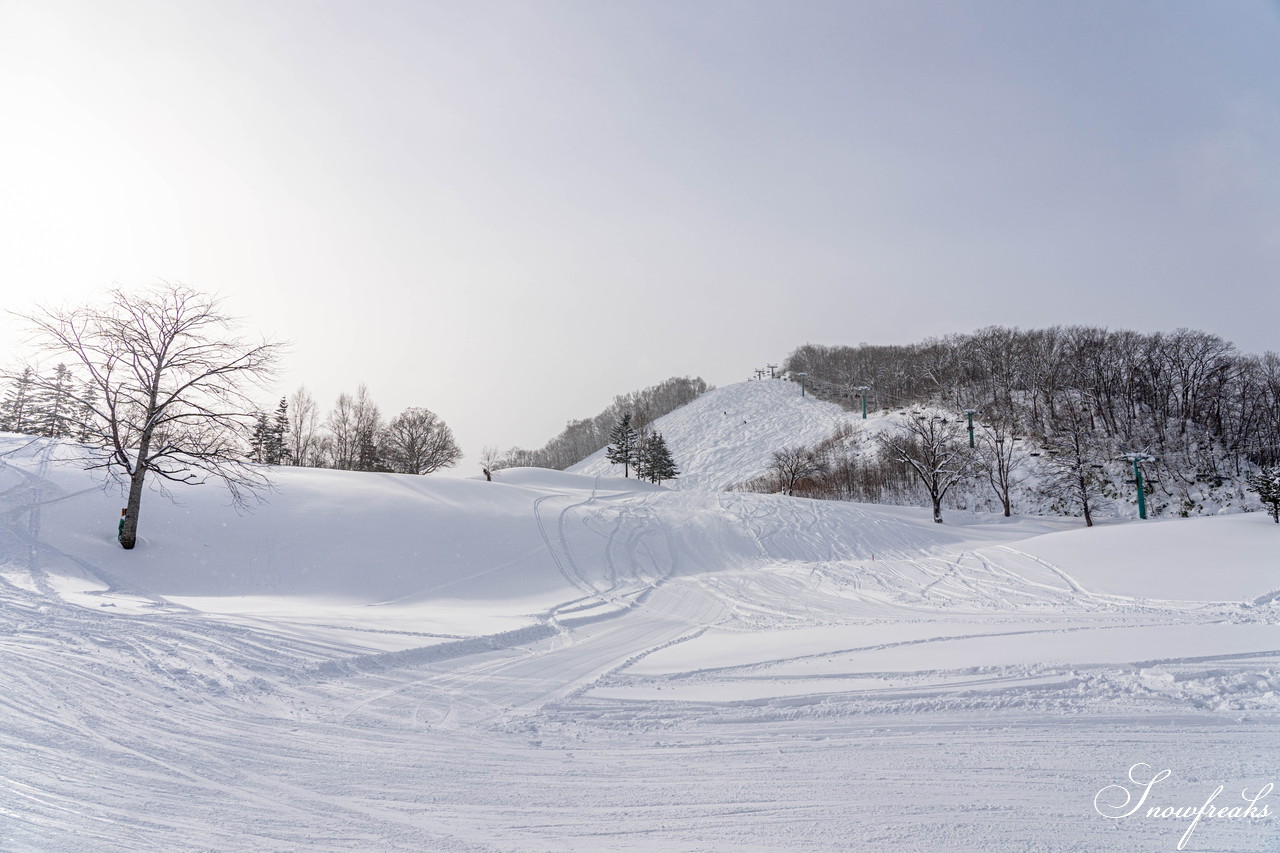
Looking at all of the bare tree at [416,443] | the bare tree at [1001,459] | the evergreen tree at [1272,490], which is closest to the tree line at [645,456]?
the bare tree at [416,443]

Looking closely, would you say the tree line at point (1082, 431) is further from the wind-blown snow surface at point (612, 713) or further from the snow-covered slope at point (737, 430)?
the wind-blown snow surface at point (612, 713)

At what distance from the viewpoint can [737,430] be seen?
62.9 metres

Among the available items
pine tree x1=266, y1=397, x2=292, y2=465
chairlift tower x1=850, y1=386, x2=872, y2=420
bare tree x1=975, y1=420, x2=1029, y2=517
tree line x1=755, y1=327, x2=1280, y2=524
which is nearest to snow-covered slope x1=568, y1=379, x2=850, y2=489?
chairlift tower x1=850, y1=386, x2=872, y2=420

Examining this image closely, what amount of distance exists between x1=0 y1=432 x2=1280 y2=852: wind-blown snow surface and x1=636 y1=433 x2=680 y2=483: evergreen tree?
35555mm

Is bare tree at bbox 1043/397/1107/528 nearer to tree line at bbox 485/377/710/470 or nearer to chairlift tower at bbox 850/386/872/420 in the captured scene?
chairlift tower at bbox 850/386/872/420

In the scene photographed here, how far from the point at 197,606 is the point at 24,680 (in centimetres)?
508

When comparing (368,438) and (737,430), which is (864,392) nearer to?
(737,430)

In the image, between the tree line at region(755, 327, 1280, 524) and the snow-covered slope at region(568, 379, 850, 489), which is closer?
→ the tree line at region(755, 327, 1280, 524)

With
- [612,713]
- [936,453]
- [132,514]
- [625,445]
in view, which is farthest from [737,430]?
[612,713]

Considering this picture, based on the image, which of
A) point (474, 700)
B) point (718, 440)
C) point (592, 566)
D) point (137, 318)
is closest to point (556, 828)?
point (474, 700)

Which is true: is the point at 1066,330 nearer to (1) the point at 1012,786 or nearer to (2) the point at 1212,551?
(2) the point at 1212,551

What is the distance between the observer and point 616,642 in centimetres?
980

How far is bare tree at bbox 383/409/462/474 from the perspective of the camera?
4216 cm

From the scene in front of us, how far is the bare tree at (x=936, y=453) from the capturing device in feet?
102
